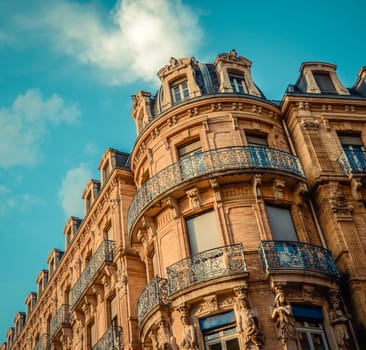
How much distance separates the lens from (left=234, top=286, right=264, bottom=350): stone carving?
1504cm

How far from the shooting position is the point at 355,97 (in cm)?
2220

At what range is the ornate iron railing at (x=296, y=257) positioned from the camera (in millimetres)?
16453

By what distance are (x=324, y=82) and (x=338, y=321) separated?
1097 centimetres

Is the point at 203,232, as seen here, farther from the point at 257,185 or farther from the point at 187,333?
the point at 187,333

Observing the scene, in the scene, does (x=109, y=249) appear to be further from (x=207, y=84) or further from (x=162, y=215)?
(x=207, y=84)

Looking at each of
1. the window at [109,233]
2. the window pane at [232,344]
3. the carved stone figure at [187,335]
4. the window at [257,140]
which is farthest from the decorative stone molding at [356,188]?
the window at [109,233]

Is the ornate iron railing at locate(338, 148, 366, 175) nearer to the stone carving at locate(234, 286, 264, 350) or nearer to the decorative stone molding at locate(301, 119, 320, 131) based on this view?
the decorative stone molding at locate(301, 119, 320, 131)

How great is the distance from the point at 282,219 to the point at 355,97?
260 inches

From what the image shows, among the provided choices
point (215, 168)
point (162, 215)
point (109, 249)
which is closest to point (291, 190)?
point (215, 168)

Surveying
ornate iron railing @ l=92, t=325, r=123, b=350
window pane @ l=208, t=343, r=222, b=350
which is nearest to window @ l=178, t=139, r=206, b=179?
window pane @ l=208, t=343, r=222, b=350

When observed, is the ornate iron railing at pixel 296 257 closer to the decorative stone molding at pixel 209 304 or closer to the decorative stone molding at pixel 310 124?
the decorative stone molding at pixel 209 304

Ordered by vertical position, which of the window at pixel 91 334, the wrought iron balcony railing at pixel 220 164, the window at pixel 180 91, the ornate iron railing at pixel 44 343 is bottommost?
the window at pixel 91 334

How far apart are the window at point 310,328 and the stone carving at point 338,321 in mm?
363

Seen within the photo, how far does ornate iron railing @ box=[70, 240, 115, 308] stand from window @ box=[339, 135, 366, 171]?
9717mm
